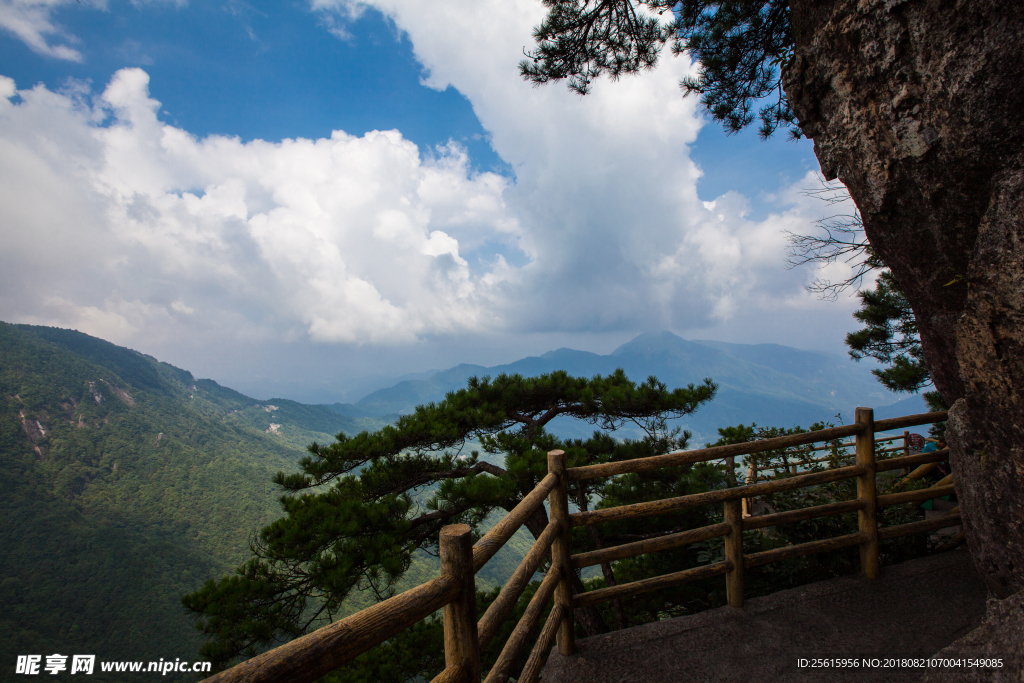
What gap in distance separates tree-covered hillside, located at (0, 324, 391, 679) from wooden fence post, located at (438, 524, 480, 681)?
33138mm

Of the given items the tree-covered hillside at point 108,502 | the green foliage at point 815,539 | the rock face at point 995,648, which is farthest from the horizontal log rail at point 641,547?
the tree-covered hillside at point 108,502

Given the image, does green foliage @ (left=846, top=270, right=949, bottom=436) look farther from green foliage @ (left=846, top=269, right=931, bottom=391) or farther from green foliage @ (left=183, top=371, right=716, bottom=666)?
green foliage @ (left=183, top=371, right=716, bottom=666)

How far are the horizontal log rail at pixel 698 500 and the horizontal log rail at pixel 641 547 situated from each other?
0.15m

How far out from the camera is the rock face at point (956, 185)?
2.13 metres

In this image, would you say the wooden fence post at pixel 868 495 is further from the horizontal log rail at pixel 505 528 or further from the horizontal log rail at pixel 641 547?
the horizontal log rail at pixel 505 528

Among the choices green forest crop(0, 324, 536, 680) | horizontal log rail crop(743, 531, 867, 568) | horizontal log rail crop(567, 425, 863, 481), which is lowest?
green forest crop(0, 324, 536, 680)

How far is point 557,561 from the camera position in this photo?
7.73 ft

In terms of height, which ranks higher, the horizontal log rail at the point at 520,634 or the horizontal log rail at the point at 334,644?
the horizontal log rail at the point at 334,644

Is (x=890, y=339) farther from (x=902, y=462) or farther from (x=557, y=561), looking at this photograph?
(x=557, y=561)

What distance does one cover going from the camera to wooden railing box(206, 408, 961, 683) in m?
0.93

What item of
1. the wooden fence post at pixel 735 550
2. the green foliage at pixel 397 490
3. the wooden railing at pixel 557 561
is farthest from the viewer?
the green foliage at pixel 397 490

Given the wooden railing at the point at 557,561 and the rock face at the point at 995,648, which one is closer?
the wooden railing at the point at 557,561

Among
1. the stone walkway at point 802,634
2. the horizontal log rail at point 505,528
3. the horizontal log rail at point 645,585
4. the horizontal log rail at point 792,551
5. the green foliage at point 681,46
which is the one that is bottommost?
the stone walkway at point 802,634

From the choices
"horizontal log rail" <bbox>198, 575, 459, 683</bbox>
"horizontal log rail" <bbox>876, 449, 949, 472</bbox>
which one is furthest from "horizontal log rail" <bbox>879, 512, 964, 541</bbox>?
"horizontal log rail" <bbox>198, 575, 459, 683</bbox>
